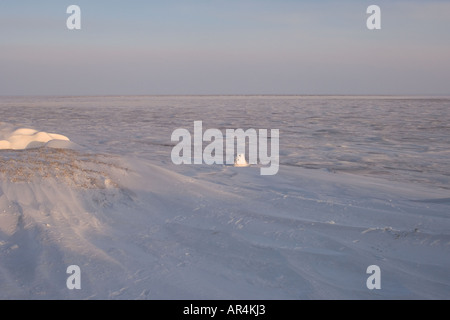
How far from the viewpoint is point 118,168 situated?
453 centimetres

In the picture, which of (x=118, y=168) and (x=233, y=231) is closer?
(x=233, y=231)

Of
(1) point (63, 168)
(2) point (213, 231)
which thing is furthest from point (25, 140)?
(2) point (213, 231)

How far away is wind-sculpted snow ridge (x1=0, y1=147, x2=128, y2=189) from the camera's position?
157 inches

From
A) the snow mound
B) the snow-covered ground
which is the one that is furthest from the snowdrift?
the snow mound

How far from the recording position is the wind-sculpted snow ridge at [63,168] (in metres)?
3.99

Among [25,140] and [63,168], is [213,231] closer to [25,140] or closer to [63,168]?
[63,168]

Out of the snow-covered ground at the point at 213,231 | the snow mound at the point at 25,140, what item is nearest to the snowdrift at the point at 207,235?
the snow-covered ground at the point at 213,231

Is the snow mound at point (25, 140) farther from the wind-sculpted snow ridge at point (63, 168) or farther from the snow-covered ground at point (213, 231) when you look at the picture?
the wind-sculpted snow ridge at point (63, 168)

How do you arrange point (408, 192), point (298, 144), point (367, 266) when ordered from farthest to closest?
1. point (298, 144)
2. point (408, 192)
3. point (367, 266)
